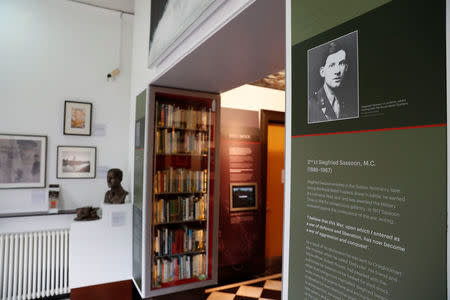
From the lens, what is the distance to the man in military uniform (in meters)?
0.97

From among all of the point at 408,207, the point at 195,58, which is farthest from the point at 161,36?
the point at 408,207

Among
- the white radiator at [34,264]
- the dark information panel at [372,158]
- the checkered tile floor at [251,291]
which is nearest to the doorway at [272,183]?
the checkered tile floor at [251,291]

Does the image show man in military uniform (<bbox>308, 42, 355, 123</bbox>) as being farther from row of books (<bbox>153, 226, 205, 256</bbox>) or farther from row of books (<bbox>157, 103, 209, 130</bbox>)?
row of books (<bbox>153, 226, 205, 256</bbox>)

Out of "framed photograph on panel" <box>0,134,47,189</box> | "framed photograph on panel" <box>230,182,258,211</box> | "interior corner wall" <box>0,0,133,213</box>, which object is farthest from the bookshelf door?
"framed photograph on panel" <box>0,134,47,189</box>

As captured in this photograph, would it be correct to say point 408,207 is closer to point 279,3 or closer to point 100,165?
point 279,3

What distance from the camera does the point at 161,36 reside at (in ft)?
8.70

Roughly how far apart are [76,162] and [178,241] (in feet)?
5.70

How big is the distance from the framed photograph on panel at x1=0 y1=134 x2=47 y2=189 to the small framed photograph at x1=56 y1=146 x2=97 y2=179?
0.60ft

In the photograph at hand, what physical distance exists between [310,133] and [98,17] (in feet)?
13.5

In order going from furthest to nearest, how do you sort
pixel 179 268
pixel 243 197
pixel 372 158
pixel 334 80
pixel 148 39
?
pixel 243 197
pixel 179 268
pixel 148 39
pixel 334 80
pixel 372 158

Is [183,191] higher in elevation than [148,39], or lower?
lower

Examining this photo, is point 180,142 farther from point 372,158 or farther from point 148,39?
point 372,158

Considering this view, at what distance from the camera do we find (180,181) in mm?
3627

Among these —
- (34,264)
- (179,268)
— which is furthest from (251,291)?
(34,264)
